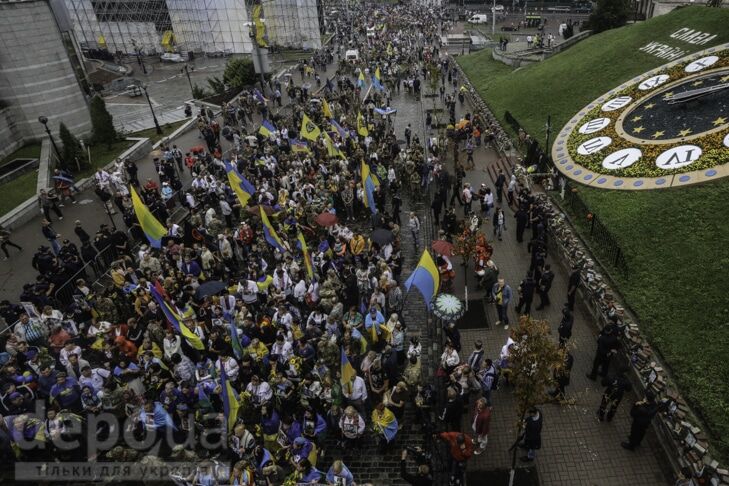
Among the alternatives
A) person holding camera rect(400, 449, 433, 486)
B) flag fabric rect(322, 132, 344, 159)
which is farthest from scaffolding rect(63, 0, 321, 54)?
person holding camera rect(400, 449, 433, 486)

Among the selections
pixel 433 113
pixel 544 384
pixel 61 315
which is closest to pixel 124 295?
pixel 61 315

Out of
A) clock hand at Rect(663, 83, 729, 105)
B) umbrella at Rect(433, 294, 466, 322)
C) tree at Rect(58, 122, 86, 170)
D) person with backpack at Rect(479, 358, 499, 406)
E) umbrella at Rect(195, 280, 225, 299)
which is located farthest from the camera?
tree at Rect(58, 122, 86, 170)

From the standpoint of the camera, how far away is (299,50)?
7881 cm

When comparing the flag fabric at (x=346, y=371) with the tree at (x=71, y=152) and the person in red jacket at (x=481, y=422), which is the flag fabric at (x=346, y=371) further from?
the tree at (x=71, y=152)

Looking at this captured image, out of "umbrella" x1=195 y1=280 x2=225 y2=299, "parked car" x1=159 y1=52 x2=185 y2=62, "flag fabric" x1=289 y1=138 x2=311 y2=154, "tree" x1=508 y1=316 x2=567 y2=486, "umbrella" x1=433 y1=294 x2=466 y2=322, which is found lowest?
"parked car" x1=159 y1=52 x2=185 y2=62

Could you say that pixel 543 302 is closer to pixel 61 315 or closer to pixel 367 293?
pixel 367 293

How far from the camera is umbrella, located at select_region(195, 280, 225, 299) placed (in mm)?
14703

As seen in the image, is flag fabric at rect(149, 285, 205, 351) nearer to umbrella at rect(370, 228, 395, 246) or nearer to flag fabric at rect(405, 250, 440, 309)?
flag fabric at rect(405, 250, 440, 309)

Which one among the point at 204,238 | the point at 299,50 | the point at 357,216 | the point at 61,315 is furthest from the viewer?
the point at 299,50

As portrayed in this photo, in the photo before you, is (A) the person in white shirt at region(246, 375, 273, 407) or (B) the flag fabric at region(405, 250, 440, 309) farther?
(B) the flag fabric at region(405, 250, 440, 309)

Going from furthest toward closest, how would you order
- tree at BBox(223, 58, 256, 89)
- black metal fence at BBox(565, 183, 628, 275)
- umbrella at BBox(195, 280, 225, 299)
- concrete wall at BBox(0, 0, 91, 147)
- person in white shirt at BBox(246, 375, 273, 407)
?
1. tree at BBox(223, 58, 256, 89)
2. concrete wall at BBox(0, 0, 91, 147)
3. black metal fence at BBox(565, 183, 628, 275)
4. umbrella at BBox(195, 280, 225, 299)
5. person in white shirt at BBox(246, 375, 273, 407)

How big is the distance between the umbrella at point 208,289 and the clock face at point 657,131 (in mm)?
16436

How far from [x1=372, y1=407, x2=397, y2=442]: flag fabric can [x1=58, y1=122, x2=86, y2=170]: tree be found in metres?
29.2

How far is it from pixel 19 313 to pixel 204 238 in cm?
646
